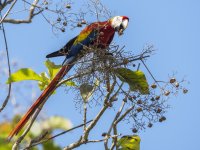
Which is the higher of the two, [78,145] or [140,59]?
[140,59]

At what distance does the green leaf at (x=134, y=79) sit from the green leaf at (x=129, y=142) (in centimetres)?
29

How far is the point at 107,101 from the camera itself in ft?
8.27

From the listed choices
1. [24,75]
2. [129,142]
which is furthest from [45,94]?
[129,142]

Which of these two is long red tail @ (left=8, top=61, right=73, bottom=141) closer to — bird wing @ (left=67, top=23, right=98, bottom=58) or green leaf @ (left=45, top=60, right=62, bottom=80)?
green leaf @ (left=45, top=60, right=62, bottom=80)

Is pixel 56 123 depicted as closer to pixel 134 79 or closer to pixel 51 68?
pixel 134 79

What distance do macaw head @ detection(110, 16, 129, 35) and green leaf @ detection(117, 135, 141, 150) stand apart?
149 centimetres

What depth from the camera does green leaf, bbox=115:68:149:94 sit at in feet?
9.06

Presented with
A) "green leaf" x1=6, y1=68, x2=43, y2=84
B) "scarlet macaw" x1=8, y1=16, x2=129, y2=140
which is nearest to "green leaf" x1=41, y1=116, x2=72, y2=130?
"scarlet macaw" x1=8, y1=16, x2=129, y2=140

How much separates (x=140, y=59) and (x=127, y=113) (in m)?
0.38

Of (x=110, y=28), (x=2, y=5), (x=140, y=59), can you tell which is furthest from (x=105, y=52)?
(x=110, y=28)

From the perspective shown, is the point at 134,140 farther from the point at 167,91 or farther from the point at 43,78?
the point at 43,78

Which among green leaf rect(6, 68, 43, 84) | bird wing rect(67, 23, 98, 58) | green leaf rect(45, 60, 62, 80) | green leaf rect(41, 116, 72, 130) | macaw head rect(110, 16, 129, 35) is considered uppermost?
macaw head rect(110, 16, 129, 35)

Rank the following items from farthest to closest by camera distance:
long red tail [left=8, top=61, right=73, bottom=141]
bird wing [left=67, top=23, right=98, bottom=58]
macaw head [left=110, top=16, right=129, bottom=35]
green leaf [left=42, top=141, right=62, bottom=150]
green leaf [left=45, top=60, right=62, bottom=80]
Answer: macaw head [left=110, top=16, right=129, bottom=35], bird wing [left=67, top=23, right=98, bottom=58], green leaf [left=45, top=60, right=62, bottom=80], long red tail [left=8, top=61, right=73, bottom=141], green leaf [left=42, top=141, right=62, bottom=150]

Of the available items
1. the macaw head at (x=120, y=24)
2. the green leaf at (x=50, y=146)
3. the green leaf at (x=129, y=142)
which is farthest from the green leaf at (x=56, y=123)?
the macaw head at (x=120, y=24)
